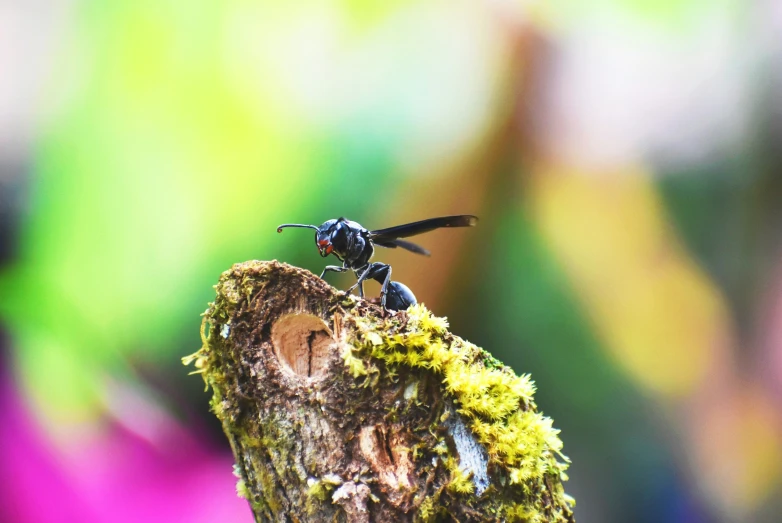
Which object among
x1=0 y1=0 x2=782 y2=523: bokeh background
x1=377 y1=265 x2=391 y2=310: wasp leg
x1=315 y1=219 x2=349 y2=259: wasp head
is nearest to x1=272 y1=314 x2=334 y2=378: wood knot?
x1=377 y1=265 x2=391 y2=310: wasp leg

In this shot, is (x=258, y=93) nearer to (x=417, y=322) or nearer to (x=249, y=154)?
(x=249, y=154)

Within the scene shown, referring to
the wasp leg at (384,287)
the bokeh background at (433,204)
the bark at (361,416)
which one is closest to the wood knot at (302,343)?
the bark at (361,416)

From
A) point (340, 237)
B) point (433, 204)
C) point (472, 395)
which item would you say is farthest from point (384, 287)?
point (433, 204)

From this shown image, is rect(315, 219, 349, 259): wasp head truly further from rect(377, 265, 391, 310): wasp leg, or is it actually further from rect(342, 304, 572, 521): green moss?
rect(342, 304, 572, 521): green moss

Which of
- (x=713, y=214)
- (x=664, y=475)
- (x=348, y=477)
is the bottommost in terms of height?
(x=348, y=477)

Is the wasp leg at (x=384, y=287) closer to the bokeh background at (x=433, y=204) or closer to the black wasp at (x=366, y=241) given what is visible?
the black wasp at (x=366, y=241)

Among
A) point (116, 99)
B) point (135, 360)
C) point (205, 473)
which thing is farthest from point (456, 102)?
point (205, 473)
